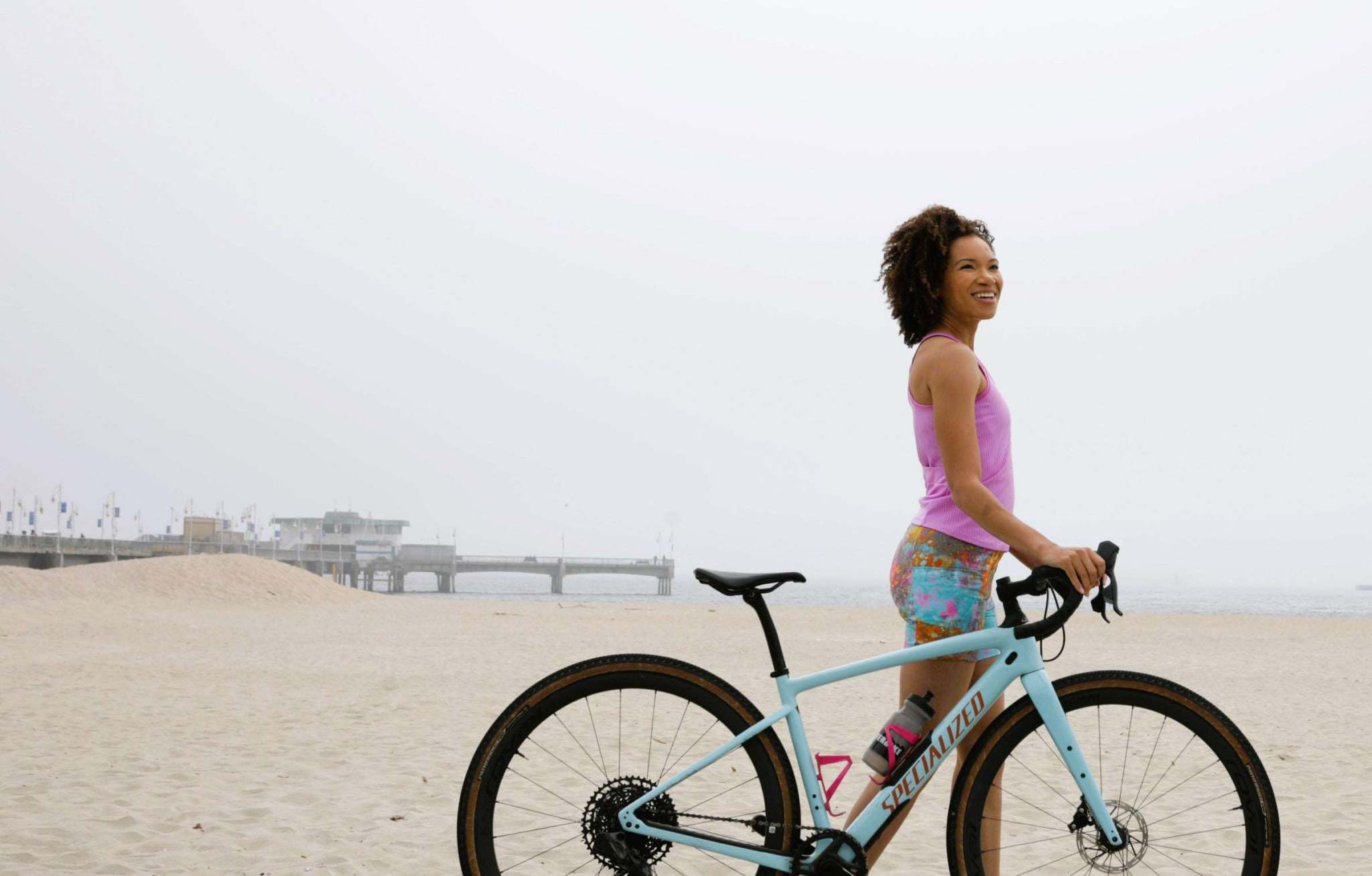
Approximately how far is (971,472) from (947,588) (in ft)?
1.04

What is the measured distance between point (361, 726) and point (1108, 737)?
560 centimetres

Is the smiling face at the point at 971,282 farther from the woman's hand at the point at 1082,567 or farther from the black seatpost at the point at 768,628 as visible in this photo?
the black seatpost at the point at 768,628

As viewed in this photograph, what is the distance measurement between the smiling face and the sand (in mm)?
2618

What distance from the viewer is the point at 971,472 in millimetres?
2586

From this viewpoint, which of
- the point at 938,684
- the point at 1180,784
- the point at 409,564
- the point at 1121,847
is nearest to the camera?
the point at 1121,847

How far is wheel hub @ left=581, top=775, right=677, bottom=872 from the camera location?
2.70 m

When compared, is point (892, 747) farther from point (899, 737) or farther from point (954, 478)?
point (954, 478)

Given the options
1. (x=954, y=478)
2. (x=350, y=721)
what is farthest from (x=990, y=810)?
(x=350, y=721)

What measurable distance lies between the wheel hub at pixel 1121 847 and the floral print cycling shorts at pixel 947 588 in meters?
0.49

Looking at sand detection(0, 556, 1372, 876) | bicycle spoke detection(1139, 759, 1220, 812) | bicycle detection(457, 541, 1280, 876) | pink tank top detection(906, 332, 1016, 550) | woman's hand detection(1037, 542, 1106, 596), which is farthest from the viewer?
sand detection(0, 556, 1372, 876)

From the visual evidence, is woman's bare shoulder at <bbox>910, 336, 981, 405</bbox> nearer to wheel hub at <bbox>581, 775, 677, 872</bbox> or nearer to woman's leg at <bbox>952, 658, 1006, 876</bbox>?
woman's leg at <bbox>952, 658, 1006, 876</bbox>

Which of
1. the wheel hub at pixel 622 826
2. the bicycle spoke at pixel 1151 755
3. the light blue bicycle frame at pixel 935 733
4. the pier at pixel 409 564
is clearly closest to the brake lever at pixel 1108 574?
the light blue bicycle frame at pixel 935 733

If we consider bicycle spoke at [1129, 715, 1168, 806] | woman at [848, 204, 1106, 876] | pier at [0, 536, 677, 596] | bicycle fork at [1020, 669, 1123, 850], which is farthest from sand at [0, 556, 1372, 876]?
pier at [0, 536, 677, 596]

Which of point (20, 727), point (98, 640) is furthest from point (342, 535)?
point (20, 727)
